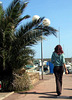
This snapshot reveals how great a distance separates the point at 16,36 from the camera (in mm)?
8180

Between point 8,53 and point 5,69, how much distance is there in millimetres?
815

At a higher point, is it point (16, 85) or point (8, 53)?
point (8, 53)

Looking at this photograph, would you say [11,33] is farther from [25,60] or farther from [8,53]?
[25,60]

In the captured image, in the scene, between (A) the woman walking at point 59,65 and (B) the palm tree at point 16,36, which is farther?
(B) the palm tree at point 16,36

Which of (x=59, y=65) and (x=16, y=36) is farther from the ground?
(x=16, y=36)

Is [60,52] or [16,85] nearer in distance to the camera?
[60,52]

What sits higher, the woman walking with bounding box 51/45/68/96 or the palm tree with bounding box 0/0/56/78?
the palm tree with bounding box 0/0/56/78

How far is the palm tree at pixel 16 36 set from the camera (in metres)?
7.78

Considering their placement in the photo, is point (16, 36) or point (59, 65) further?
point (16, 36)

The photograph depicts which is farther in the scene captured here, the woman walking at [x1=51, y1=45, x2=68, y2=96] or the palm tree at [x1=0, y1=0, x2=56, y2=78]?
the palm tree at [x1=0, y1=0, x2=56, y2=78]

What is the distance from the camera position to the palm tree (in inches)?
306

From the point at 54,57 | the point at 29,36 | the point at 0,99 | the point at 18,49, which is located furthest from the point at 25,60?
the point at 0,99

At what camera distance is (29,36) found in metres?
7.98

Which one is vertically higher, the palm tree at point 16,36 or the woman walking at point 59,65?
the palm tree at point 16,36
